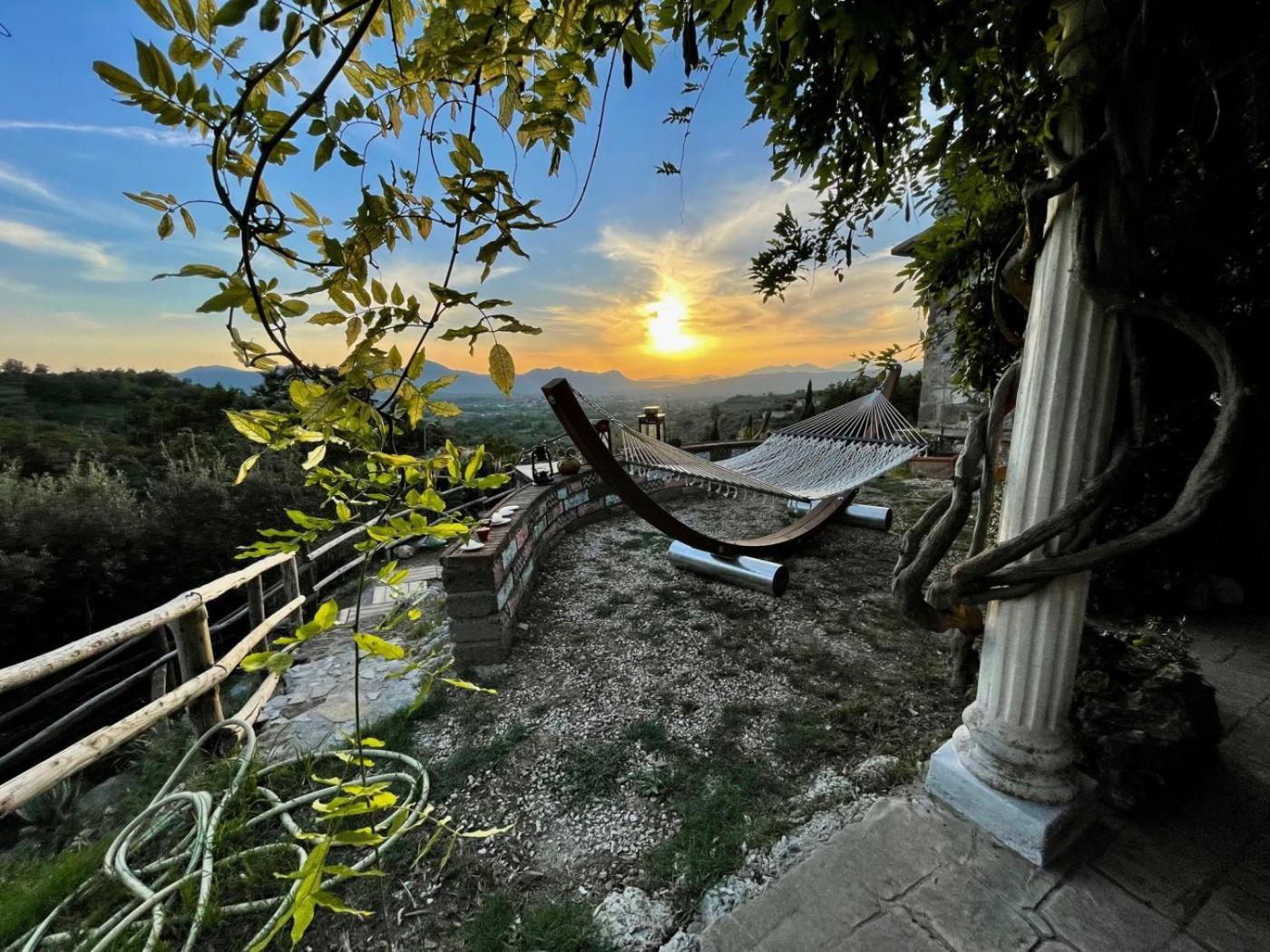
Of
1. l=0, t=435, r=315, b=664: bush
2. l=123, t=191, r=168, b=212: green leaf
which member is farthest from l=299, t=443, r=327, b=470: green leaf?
l=0, t=435, r=315, b=664: bush

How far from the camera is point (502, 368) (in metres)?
0.52

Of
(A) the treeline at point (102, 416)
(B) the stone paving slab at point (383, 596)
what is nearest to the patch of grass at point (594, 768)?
(B) the stone paving slab at point (383, 596)

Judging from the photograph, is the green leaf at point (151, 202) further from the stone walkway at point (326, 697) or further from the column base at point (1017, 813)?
the column base at point (1017, 813)

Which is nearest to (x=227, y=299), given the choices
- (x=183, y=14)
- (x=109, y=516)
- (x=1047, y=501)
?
(x=183, y=14)

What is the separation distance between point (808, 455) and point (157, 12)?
3.86 m

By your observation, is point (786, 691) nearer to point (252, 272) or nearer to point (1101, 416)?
point (1101, 416)

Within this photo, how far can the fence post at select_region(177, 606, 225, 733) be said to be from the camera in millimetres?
1755

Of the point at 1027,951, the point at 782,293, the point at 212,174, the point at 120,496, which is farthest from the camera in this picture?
the point at 120,496

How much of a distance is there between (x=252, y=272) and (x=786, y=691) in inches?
79.9

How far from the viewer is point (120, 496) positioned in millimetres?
3600

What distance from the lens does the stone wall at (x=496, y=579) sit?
206 cm

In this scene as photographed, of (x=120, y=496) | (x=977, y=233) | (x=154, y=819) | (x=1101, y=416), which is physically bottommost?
(x=154, y=819)

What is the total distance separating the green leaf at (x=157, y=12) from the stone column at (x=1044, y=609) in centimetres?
122

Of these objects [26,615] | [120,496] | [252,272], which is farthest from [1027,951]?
[120,496]
